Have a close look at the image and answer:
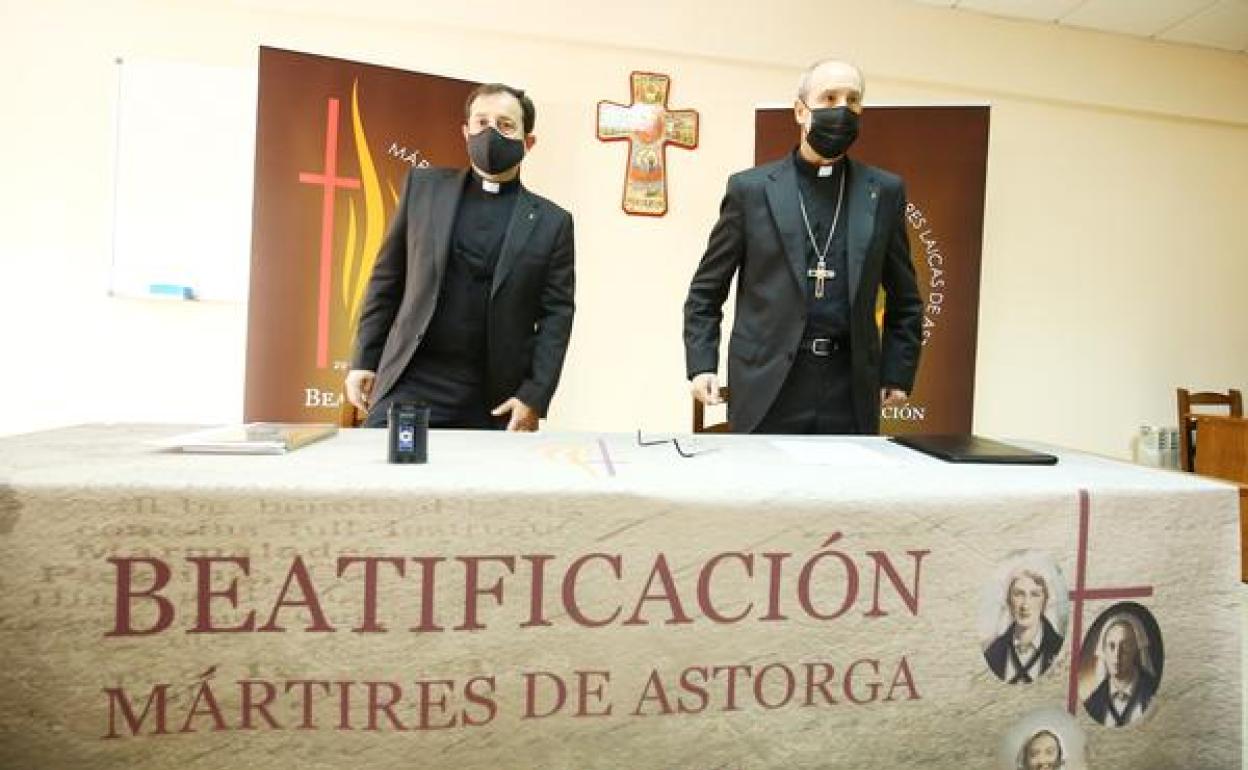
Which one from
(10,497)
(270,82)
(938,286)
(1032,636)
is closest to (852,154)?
(938,286)

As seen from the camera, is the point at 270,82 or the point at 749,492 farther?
the point at 270,82

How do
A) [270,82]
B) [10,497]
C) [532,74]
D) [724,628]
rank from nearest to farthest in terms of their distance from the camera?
[10,497]
[724,628]
[270,82]
[532,74]

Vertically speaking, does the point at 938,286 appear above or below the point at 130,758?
above

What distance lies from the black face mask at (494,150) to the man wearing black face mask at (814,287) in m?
0.58

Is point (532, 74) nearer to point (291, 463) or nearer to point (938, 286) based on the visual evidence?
point (938, 286)

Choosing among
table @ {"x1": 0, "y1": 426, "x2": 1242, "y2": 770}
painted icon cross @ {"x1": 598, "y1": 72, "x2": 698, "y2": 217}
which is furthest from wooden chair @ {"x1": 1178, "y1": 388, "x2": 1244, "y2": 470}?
table @ {"x1": 0, "y1": 426, "x2": 1242, "y2": 770}

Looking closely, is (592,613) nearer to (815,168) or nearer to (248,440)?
(248,440)

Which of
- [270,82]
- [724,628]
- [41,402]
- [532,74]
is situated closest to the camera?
[724,628]

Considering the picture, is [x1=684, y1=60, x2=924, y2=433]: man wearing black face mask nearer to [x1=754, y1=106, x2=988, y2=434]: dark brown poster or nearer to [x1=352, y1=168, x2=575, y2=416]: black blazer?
[x1=352, y1=168, x2=575, y2=416]: black blazer

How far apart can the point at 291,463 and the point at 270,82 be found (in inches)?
101

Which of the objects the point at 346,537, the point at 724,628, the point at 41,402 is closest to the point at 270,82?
the point at 41,402

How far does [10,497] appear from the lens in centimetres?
61

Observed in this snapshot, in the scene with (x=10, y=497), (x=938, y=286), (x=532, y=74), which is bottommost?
(x=10, y=497)

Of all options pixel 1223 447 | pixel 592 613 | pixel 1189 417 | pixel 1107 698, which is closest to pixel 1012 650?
pixel 1107 698
